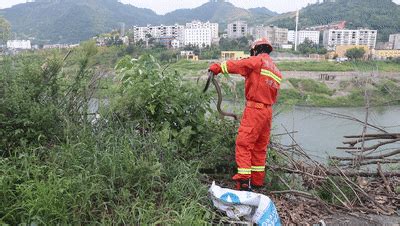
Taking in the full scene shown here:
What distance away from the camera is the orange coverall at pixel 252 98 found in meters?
3.11

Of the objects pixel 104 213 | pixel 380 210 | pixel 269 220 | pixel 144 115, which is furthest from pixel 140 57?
pixel 380 210

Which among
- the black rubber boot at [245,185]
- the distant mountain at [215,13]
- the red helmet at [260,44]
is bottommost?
the black rubber boot at [245,185]

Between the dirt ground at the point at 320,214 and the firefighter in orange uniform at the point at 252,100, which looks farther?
the firefighter in orange uniform at the point at 252,100

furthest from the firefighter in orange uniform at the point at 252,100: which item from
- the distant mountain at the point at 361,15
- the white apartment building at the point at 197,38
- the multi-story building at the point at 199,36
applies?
the distant mountain at the point at 361,15

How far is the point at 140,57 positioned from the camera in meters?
3.84

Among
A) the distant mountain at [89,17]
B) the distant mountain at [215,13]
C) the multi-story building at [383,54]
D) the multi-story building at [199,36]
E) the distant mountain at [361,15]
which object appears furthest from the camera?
the distant mountain at [215,13]

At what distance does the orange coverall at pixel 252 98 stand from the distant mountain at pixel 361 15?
23.2 meters

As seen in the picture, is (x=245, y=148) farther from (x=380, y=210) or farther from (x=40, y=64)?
(x=40, y=64)

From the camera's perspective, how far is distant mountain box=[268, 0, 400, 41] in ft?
90.0

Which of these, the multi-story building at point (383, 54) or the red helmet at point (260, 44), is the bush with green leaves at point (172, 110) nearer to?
the red helmet at point (260, 44)

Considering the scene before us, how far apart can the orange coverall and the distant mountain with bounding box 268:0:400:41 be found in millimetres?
23228

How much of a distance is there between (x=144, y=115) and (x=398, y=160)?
8.78 ft

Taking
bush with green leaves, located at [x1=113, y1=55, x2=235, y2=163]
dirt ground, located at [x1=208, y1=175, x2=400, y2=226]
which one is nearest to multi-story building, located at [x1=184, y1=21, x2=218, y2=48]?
bush with green leaves, located at [x1=113, y1=55, x2=235, y2=163]

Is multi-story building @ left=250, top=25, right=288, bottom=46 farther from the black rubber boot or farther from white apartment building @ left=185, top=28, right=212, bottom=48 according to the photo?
the black rubber boot
